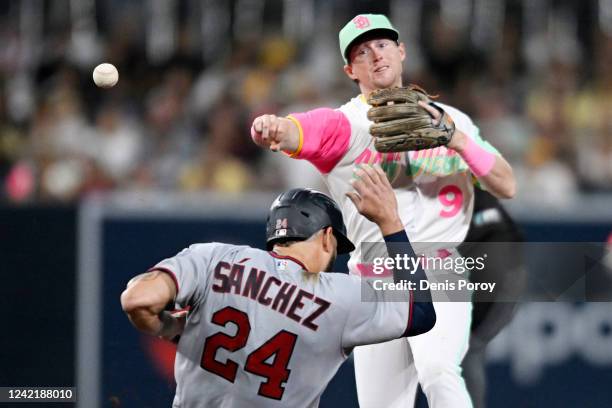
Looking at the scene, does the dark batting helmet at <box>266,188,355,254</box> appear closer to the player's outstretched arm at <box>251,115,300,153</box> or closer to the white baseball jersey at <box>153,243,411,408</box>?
the white baseball jersey at <box>153,243,411,408</box>

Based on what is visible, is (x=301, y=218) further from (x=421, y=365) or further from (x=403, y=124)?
(x=421, y=365)

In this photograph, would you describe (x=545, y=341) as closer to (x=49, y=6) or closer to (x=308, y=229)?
(x=308, y=229)

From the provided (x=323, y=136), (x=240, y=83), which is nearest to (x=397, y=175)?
(x=323, y=136)

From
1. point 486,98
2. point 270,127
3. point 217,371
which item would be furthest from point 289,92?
point 217,371

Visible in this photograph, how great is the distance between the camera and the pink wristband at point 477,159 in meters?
4.26

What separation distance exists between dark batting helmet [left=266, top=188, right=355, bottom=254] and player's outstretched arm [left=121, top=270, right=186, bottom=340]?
1.74 ft

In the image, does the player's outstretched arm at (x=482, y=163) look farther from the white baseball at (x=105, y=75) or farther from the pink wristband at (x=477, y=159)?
the white baseball at (x=105, y=75)

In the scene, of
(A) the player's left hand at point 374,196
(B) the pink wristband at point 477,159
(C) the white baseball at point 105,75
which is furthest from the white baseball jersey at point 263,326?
(C) the white baseball at point 105,75

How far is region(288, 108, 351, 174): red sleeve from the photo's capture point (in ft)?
14.2

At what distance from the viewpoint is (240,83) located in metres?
8.82

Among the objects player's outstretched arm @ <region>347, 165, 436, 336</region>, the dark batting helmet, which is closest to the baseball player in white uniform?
the dark batting helmet

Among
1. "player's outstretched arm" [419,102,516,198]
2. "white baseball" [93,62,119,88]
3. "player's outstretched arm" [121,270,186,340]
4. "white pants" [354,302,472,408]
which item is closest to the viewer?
"player's outstretched arm" [121,270,186,340]

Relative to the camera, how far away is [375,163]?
4484 mm

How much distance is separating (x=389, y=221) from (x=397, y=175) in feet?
3.38
